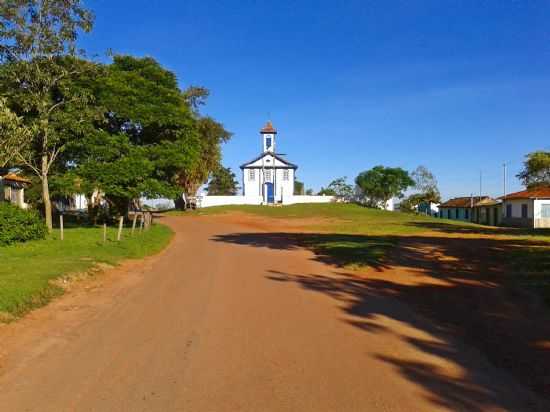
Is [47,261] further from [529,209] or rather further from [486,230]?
[529,209]

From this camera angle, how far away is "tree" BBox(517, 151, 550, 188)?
4960cm

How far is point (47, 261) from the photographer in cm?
1301

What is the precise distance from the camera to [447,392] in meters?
4.78

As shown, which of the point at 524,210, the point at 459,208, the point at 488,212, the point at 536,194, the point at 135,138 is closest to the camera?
the point at 135,138

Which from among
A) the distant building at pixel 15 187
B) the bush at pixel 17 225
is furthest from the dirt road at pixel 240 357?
the distant building at pixel 15 187

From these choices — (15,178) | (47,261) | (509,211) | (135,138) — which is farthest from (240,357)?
(509,211)

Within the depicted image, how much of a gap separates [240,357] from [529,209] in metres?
47.6

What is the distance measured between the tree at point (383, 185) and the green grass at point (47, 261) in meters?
54.2

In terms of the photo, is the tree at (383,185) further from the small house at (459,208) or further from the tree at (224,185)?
the tree at (224,185)

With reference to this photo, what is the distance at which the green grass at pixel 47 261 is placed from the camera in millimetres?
8719

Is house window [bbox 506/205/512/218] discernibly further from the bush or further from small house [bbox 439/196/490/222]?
the bush

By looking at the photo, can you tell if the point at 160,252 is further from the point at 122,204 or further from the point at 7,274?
the point at 122,204

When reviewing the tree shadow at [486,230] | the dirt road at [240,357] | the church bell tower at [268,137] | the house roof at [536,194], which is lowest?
the dirt road at [240,357]

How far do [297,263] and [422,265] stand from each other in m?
3.47
